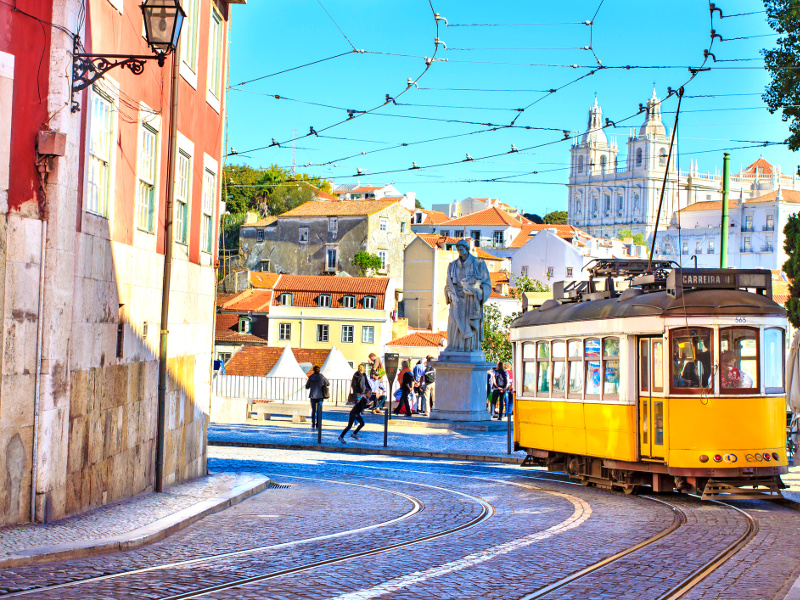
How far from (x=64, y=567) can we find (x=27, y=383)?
2.15m

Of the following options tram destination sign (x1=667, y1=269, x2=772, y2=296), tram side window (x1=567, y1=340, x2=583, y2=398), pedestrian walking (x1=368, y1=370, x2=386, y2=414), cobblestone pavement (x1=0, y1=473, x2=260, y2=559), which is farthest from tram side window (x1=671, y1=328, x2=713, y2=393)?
pedestrian walking (x1=368, y1=370, x2=386, y2=414)

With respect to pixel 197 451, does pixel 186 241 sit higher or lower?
higher

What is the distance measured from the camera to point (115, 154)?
12.3 m

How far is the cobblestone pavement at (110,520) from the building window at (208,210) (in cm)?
423

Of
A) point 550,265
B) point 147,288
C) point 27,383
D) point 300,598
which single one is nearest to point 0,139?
point 27,383

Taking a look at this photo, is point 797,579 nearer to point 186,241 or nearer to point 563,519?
point 563,519

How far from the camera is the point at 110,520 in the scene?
428 inches

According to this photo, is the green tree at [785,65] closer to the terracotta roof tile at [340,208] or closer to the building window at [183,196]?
the building window at [183,196]

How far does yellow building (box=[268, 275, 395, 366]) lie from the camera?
73.2 metres

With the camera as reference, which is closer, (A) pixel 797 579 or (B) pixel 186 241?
(A) pixel 797 579

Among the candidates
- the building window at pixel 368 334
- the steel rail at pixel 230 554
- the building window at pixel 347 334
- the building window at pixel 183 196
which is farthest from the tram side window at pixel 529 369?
the building window at pixel 347 334

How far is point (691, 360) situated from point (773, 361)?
108 centimetres

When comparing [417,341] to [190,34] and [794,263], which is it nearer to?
[794,263]

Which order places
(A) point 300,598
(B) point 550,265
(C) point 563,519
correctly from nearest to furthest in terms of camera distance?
(A) point 300,598
(C) point 563,519
(B) point 550,265
